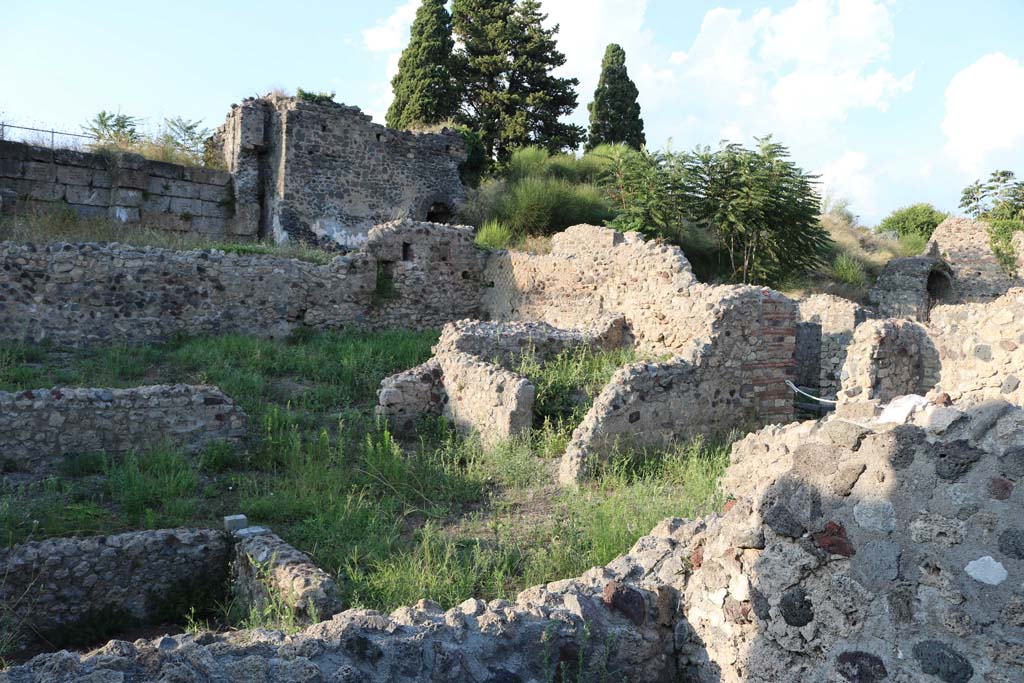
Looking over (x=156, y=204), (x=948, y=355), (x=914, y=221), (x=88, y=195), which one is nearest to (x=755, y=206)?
(x=948, y=355)

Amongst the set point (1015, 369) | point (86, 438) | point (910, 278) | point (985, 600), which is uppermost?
point (910, 278)

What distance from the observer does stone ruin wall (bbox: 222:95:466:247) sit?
61.0 feet

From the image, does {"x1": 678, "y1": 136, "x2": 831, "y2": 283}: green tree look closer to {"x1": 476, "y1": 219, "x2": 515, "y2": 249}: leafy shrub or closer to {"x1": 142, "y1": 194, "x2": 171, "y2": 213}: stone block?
{"x1": 476, "y1": 219, "x2": 515, "y2": 249}: leafy shrub

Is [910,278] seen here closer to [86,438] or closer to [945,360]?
[945,360]

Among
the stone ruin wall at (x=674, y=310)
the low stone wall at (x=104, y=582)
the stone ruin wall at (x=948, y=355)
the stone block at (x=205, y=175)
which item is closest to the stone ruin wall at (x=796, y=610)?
the stone ruin wall at (x=948, y=355)

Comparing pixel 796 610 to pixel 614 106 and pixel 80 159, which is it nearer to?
pixel 80 159

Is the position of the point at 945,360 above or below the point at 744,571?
above

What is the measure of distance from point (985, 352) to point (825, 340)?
207 inches

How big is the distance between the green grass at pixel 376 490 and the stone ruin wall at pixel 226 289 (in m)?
1.38

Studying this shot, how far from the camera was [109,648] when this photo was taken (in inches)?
97.3

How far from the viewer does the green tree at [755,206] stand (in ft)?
54.9

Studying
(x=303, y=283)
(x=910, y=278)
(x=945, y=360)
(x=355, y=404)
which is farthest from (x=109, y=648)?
(x=910, y=278)

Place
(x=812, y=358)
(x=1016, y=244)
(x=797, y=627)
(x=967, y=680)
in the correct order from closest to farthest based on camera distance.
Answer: (x=967, y=680), (x=797, y=627), (x=812, y=358), (x=1016, y=244)

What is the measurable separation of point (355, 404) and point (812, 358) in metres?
7.82
